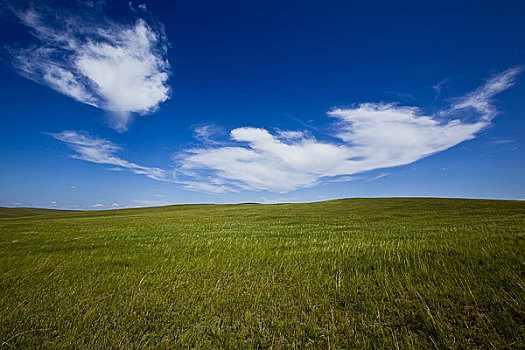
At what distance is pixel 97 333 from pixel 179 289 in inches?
74.7

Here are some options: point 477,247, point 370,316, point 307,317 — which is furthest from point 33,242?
point 477,247

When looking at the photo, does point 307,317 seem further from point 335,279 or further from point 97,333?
point 97,333

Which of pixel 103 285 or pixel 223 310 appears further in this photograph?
pixel 103 285

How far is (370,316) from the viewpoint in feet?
15.0

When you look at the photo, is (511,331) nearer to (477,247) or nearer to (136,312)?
(477,247)

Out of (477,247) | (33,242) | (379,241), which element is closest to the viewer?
(477,247)

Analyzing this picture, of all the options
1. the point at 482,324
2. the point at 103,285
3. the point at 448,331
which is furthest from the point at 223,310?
the point at 482,324

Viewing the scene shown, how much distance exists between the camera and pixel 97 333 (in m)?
4.37

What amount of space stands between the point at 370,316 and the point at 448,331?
1283 millimetres

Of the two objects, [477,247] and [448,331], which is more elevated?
[477,247]

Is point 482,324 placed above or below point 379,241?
below

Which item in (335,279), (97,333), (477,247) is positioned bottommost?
(97,333)

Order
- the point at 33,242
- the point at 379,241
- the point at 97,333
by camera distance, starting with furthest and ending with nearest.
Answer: the point at 33,242 < the point at 379,241 < the point at 97,333

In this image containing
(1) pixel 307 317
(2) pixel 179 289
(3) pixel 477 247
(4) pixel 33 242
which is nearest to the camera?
(1) pixel 307 317
